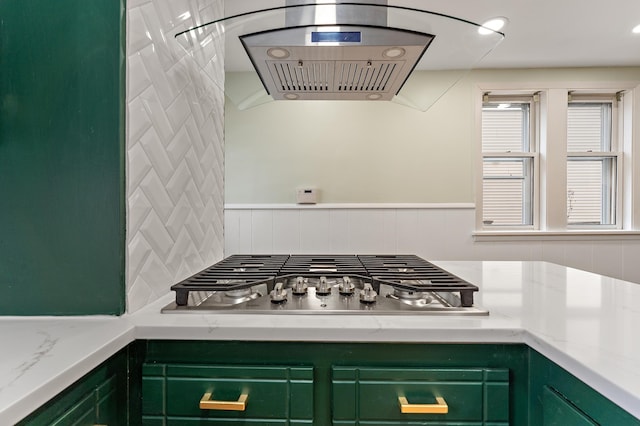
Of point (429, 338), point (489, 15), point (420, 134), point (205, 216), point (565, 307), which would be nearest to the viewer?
point (429, 338)

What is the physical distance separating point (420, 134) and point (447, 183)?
463 mm

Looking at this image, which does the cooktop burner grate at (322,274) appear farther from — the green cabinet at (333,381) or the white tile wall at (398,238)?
the white tile wall at (398,238)

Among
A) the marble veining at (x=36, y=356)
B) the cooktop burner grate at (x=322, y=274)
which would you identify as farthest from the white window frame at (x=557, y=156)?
the marble veining at (x=36, y=356)

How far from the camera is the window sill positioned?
117 inches

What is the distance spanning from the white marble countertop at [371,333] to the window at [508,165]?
7.37 ft

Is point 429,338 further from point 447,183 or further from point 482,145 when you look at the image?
point 482,145

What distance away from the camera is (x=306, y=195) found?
2.93 meters

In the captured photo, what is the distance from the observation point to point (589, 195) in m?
3.18

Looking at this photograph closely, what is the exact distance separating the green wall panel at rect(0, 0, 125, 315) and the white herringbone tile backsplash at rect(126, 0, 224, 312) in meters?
0.04

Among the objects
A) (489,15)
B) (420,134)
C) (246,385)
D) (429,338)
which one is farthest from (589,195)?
(246,385)

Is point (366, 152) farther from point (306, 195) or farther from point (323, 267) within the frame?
point (323, 267)

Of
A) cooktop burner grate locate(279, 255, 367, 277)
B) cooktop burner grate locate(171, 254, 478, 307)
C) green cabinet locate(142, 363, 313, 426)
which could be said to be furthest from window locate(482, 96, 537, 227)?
green cabinet locate(142, 363, 313, 426)

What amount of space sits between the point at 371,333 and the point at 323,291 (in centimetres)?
27

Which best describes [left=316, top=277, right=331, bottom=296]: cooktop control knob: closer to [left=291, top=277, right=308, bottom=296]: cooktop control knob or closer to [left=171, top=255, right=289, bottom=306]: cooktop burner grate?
[left=291, top=277, right=308, bottom=296]: cooktop control knob
